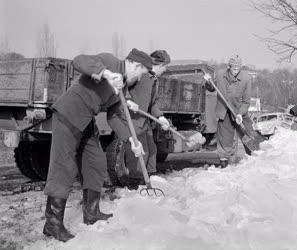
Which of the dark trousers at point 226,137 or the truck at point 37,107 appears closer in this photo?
the truck at point 37,107

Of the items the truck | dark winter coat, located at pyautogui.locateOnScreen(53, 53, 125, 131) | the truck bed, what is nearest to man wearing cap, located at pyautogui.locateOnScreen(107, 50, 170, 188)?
the truck

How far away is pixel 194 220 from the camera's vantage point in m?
3.91

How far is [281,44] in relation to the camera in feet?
51.2

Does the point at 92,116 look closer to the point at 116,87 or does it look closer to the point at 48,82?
the point at 116,87

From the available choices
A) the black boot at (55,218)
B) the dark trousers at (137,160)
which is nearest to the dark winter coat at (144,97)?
the dark trousers at (137,160)

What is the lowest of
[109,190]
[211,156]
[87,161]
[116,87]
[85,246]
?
[211,156]

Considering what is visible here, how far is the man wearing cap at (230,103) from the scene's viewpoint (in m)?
8.20

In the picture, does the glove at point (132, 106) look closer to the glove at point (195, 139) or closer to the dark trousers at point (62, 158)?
the dark trousers at point (62, 158)

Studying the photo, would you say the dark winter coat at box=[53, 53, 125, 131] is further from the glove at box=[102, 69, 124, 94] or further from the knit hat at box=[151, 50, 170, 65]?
the knit hat at box=[151, 50, 170, 65]

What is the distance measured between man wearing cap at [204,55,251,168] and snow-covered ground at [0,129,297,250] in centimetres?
247

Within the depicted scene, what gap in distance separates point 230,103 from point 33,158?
3.26 meters

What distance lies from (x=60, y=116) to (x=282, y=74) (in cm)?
4920

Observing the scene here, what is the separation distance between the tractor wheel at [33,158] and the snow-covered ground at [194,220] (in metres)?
2.08

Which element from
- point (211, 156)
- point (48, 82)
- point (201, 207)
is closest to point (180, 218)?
point (201, 207)
